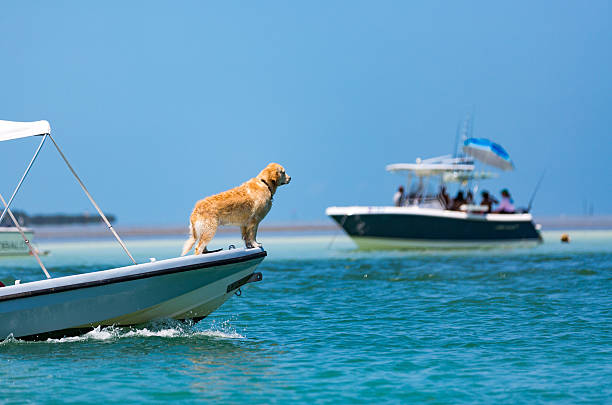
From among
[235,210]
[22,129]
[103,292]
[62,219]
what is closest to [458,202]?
[235,210]

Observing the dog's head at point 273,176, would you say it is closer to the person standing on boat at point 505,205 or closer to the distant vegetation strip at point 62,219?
the person standing on boat at point 505,205

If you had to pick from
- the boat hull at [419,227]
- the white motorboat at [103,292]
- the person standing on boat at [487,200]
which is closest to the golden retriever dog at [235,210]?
the white motorboat at [103,292]

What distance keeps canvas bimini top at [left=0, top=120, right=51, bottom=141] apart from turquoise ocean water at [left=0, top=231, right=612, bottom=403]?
2437 mm

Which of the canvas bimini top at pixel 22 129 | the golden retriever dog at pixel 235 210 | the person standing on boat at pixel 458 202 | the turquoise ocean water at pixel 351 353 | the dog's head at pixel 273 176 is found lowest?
the turquoise ocean water at pixel 351 353

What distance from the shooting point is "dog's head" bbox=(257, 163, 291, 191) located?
9.30 m

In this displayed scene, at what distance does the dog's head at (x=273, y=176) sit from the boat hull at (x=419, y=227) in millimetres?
18278

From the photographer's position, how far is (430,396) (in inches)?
255

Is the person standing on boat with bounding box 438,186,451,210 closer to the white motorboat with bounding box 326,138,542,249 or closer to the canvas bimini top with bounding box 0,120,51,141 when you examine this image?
the white motorboat with bounding box 326,138,542,249

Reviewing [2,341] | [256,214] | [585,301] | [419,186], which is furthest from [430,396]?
[419,186]

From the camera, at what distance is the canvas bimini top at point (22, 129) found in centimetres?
848

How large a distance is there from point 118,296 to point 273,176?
2422mm

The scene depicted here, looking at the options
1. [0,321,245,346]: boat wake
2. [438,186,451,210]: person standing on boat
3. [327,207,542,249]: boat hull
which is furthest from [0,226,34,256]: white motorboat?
[0,321,245,346]: boat wake

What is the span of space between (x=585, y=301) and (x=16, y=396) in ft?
30.9

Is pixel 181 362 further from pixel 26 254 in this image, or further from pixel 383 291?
pixel 26 254
